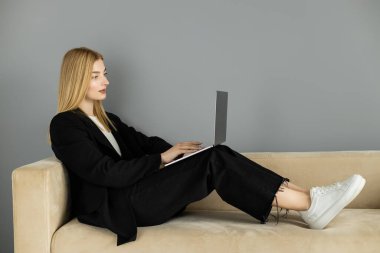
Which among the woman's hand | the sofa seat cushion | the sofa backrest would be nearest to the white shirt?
the woman's hand

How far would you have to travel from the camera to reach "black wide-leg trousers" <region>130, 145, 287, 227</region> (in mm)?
2154

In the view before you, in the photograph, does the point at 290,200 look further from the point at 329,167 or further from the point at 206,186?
the point at 329,167

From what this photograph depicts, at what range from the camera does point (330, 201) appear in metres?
2.12

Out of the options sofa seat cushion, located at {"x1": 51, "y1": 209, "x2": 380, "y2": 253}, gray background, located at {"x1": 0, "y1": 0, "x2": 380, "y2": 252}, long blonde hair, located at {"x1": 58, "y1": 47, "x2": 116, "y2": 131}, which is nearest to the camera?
sofa seat cushion, located at {"x1": 51, "y1": 209, "x2": 380, "y2": 253}

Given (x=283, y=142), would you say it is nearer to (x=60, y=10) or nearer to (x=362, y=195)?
(x=362, y=195)

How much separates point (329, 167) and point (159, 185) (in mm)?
916

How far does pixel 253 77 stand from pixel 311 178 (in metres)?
0.64

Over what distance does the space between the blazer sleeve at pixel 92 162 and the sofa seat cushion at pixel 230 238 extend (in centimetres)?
21

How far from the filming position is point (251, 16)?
2.88 meters

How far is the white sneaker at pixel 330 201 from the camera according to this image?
2096mm

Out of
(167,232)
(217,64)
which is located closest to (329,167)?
(217,64)

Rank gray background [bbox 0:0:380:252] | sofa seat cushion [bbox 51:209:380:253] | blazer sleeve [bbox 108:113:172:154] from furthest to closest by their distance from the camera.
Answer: gray background [bbox 0:0:380:252] < blazer sleeve [bbox 108:113:172:154] < sofa seat cushion [bbox 51:209:380:253]

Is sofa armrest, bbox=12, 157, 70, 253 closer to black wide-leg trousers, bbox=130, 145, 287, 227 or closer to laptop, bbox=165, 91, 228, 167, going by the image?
black wide-leg trousers, bbox=130, 145, 287, 227

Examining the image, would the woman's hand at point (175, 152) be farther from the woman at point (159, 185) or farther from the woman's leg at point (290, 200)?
the woman's leg at point (290, 200)
